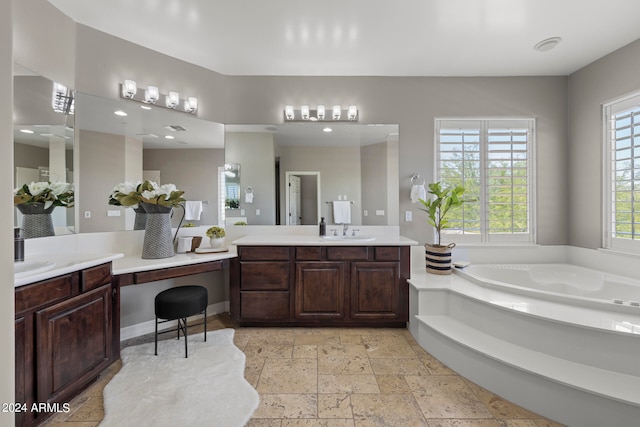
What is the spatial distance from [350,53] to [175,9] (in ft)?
4.93

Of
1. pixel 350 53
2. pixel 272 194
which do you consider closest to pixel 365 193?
pixel 272 194

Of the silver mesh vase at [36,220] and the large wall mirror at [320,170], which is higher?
the large wall mirror at [320,170]

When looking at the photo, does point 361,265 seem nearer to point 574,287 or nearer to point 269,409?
point 269,409

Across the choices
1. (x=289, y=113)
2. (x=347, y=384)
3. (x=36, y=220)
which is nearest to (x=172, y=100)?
(x=289, y=113)

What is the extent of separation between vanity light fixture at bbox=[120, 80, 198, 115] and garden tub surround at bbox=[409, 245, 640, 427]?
113 inches

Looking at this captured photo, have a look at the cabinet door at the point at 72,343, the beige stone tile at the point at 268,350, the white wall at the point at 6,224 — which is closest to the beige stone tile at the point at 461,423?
the beige stone tile at the point at 268,350

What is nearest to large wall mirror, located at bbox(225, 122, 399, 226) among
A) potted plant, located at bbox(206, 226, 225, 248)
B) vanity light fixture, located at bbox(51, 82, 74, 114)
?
potted plant, located at bbox(206, 226, 225, 248)

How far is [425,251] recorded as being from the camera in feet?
9.41

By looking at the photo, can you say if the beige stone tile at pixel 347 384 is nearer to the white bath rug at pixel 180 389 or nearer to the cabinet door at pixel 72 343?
the white bath rug at pixel 180 389

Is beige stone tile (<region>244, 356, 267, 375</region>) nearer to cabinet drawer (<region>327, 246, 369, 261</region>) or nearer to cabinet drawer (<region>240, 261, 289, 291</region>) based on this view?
cabinet drawer (<region>240, 261, 289, 291</region>)

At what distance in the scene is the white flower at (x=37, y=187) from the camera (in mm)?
1848

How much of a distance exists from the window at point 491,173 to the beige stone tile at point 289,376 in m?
2.14

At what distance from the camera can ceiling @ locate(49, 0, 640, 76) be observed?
6.55ft

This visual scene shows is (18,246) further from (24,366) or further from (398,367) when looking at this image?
(398,367)
